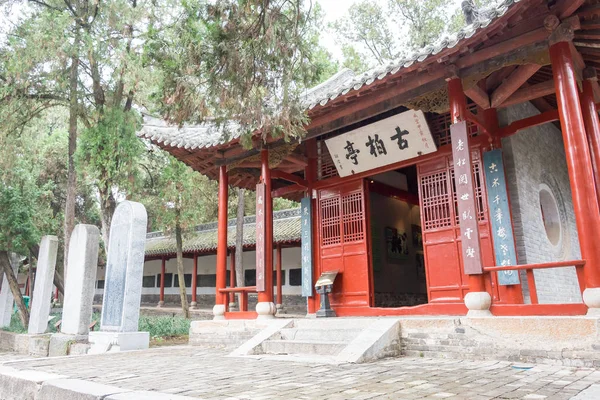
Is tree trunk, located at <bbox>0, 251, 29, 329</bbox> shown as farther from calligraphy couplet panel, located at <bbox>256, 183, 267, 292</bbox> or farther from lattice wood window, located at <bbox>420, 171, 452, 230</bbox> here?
lattice wood window, located at <bbox>420, 171, 452, 230</bbox>

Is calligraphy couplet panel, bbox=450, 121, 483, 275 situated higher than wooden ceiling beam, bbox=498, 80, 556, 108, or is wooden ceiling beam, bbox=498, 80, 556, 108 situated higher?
wooden ceiling beam, bbox=498, 80, 556, 108

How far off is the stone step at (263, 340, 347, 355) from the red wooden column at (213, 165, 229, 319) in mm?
2119

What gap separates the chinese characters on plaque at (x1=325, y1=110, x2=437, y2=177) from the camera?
6586 millimetres

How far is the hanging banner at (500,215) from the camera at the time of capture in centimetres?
559

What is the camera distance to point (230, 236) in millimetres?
17094

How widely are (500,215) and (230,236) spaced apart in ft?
41.4

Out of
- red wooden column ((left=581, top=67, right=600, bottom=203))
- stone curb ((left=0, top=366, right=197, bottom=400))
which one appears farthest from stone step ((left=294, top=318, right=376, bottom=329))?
red wooden column ((left=581, top=67, right=600, bottom=203))

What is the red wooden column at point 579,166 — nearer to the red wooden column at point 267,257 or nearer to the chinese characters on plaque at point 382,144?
the chinese characters on plaque at point 382,144

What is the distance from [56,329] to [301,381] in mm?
Answer: 9532

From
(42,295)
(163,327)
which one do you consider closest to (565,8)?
(163,327)

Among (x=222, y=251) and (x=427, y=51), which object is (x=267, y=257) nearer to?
(x=222, y=251)

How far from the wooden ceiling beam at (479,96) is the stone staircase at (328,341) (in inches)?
121

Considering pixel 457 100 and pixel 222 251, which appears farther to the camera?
pixel 222 251

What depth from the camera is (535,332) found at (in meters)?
4.20
